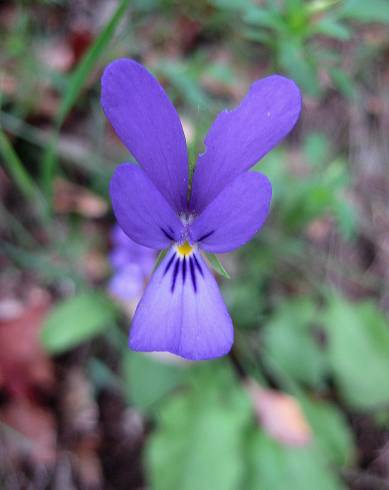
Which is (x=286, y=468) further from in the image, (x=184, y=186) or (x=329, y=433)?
(x=184, y=186)

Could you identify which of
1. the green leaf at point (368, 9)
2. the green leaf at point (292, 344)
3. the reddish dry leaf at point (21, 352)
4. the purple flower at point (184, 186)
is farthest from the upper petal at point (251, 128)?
the green leaf at point (292, 344)

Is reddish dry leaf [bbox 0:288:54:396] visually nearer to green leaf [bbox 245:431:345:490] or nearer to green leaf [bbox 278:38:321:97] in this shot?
green leaf [bbox 245:431:345:490]

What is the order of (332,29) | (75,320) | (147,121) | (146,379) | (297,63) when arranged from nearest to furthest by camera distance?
(147,121) → (332,29) → (297,63) → (75,320) → (146,379)

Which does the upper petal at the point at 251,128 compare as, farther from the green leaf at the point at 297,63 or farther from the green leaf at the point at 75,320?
the green leaf at the point at 75,320

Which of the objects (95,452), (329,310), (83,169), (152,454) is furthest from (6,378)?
(329,310)

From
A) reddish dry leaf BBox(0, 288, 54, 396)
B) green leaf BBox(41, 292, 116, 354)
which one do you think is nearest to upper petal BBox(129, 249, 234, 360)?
Answer: green leaf BBox(41, 292, 116, 354)

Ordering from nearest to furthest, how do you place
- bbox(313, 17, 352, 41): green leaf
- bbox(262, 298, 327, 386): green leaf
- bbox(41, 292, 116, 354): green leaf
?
bbox(313, 17, 352, 41): green leaf < bbox(41, 292, 116, 354): green leaf < bbox(262, 298, 327, 386): green leaf

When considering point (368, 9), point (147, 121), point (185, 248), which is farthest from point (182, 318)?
point (368, 9)

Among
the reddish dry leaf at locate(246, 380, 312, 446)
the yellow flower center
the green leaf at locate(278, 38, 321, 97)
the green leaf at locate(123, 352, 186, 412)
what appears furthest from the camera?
the reddish dry leaf at locate(246, 380, 312, 446)
